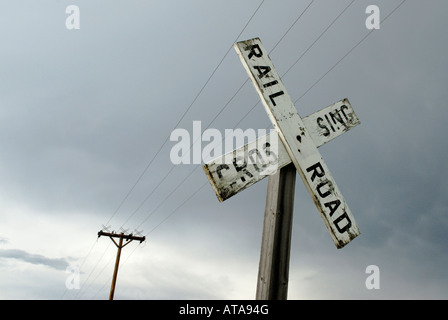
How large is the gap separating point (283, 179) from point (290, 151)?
238mm

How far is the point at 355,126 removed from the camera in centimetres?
306

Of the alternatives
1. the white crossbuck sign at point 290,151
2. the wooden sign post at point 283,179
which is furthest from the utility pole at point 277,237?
the white crossbuck sign at point 290,151

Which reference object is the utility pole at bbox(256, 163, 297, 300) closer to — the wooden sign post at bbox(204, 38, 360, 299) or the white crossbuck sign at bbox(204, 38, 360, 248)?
the wooden sign post at bbox(204, 38, 360, 299)

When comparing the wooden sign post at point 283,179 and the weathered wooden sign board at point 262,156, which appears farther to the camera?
the wooden sign post at point 283,179

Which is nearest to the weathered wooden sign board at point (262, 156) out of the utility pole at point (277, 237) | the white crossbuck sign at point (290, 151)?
the white crossbuck sign at point (290, 151)

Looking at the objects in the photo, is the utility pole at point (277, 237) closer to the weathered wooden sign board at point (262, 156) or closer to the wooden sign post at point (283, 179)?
the wooden sign post at point (283, 179)

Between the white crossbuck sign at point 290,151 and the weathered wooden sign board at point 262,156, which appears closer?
the weathered wooden sign board at point 262,156

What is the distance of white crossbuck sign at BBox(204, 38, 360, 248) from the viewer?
240 cm

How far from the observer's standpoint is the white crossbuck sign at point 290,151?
240cm

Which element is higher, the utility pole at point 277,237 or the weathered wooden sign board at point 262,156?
the weathered wooden sign board at point 262,156

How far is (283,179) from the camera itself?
264 centimetres

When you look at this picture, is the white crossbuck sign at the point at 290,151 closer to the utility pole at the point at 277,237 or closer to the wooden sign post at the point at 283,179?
the wooden sign post at the point at 283,179

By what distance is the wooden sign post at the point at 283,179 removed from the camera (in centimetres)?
244
